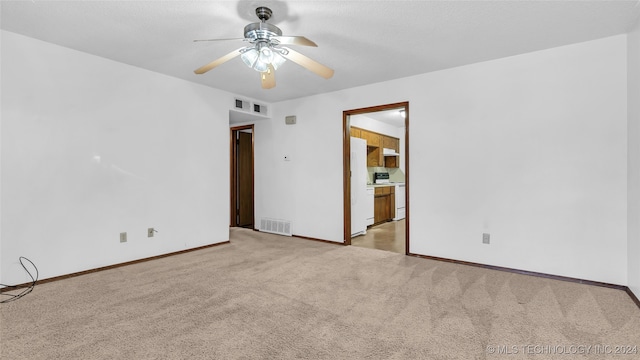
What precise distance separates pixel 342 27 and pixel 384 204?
15.6 feet

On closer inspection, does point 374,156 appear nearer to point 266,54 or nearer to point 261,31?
point 266,54

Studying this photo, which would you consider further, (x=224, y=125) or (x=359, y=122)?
(x=359, y=122)

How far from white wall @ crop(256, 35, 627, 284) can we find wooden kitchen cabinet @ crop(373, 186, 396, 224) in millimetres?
2401

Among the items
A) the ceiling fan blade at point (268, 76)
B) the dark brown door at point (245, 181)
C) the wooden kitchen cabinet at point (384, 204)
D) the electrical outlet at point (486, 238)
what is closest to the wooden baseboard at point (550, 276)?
the electrical outlet at point (486, 238)

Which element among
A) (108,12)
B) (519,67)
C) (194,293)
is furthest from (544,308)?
(108,12)

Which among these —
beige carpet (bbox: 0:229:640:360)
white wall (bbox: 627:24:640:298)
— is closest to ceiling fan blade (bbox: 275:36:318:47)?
beige carpet (bbox: 0:229:640:360)

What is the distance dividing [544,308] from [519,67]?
8.09 feet

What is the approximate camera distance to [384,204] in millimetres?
6891

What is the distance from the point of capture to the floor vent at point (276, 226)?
5367 millimetres

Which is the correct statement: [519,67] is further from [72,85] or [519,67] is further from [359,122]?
[72,85]

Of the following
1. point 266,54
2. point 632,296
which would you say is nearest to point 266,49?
point 266,54

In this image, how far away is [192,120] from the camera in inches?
172

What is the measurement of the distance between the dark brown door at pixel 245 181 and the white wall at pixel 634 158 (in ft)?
18.1

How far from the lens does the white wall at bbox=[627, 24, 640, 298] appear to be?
2.60 m
